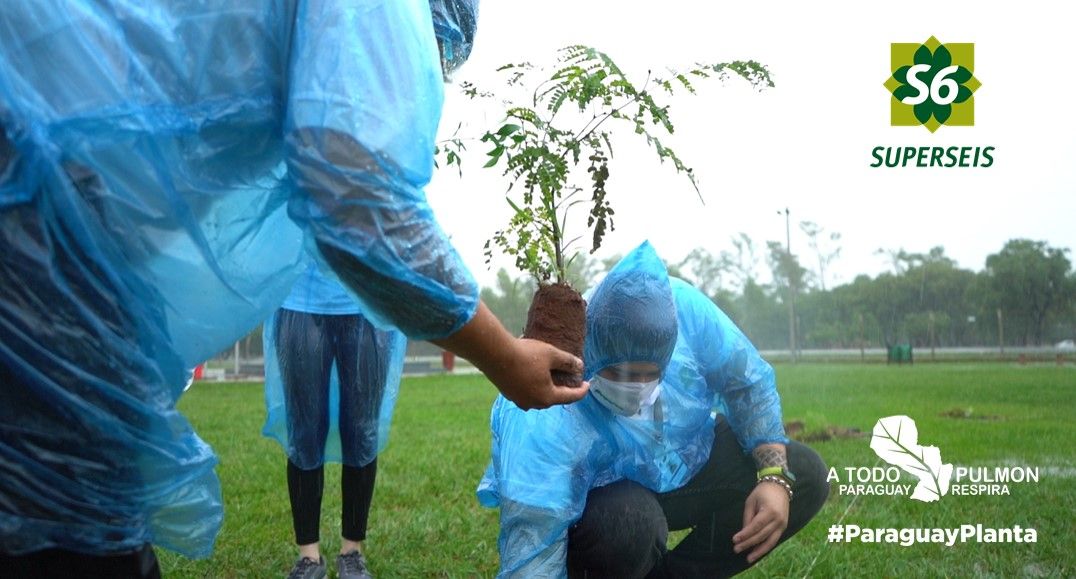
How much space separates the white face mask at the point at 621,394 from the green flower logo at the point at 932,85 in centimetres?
280

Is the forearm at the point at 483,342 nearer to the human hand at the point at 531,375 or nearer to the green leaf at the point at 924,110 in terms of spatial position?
the human hand at the point at 531,375

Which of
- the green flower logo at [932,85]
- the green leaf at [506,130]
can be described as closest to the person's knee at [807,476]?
the green leaf at [506,130]

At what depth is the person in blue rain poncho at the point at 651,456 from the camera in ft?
6.73

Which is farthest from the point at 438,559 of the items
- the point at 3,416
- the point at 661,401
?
the point at 3,416

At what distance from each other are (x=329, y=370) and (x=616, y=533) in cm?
114

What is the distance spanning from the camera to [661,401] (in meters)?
2.27

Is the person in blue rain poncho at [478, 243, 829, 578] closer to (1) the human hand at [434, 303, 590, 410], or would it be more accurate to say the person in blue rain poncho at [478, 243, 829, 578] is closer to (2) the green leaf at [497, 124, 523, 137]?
(2) the green leaf at [497, 124, 523, 137]

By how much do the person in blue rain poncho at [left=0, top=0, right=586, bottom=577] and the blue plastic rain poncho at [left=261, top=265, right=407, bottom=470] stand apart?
159 cm

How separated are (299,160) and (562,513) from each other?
46.5 inches

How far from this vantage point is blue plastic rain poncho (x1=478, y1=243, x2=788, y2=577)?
6.64ft

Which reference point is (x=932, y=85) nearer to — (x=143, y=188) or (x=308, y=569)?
(x=308, y=569)

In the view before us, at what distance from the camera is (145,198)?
3.67ft

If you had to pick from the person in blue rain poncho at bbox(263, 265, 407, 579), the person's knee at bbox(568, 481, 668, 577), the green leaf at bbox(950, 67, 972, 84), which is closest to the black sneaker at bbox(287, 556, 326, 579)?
the person in blue rain poncho at bbox(263, 265, 407, 579)

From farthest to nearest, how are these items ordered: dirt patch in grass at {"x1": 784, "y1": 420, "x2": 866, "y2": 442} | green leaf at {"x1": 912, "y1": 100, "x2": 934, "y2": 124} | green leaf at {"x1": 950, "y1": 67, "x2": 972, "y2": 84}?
dirt patch in grass at {"x1": 784, "y1": 420, "x2": 866, "y2": 442}, green leaf at {"x1": 950, "y1": 67, "x2": 972, "y2": 84}, green leaf at {"x1": 912, "y1": 100, "x2": 934, "y2": 124}
